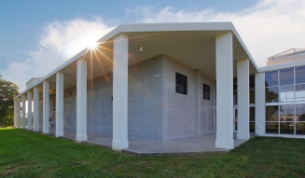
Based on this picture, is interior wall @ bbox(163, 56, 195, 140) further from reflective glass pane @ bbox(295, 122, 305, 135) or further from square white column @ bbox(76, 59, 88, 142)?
reflective glass pane @ bbox(295, 122, 305, 135)

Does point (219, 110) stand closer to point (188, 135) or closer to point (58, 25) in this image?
point (188, 135)

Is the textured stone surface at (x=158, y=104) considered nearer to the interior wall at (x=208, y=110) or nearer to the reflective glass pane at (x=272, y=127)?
the interior wall at (x=208, y=110)

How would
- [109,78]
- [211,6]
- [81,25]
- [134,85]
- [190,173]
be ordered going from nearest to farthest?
[190,173] < [211,6] < [81,25] < [134,85] < [109,78]

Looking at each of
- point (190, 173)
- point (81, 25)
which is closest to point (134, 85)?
point (81, 25)

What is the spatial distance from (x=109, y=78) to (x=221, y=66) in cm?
780

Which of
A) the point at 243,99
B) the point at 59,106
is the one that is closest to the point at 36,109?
the point at 59,106

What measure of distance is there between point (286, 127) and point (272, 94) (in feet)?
6.58

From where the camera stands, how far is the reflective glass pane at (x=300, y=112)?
1045 centimetres

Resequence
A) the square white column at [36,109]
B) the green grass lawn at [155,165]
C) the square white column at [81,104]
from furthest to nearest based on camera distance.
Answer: the square white column at [36,109], the square white column at [81,104], the green grass lawn at [155,165]

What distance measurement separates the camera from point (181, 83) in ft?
33.8

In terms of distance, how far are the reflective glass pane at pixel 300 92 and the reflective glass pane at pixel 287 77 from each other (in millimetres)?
404

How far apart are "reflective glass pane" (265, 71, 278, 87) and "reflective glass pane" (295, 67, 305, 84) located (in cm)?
98

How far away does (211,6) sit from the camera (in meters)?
7.63

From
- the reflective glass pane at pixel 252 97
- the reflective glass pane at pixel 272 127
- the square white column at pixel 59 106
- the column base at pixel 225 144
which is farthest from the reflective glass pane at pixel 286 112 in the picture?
the square white column at pixel 59 106
